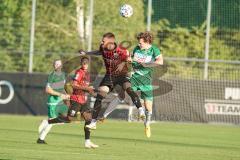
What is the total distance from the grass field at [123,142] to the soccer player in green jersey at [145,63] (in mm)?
1036

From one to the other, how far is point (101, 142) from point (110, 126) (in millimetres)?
8470

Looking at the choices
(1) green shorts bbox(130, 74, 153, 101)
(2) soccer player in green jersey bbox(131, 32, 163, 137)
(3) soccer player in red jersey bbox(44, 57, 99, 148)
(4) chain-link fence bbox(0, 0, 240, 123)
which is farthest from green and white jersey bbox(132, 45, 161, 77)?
(4) chain-link fence bbox(0, 0, 240, 123)

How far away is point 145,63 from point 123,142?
6.70ft

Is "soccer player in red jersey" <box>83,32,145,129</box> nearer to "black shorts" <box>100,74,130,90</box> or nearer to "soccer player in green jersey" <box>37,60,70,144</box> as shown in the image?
"black shorts" <box>100,74,130,90</box>

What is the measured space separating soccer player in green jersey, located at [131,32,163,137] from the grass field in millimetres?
1036

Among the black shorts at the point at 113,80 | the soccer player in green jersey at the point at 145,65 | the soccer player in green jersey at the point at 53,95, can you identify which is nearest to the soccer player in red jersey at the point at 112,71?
the black shorts at the point at 113,80

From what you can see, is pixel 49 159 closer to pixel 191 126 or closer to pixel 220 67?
pixel 191 126

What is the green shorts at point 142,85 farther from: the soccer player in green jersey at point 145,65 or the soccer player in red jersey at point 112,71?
Answer: the soccer player in red jersey at point 112,71

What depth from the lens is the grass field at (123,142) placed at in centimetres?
1745

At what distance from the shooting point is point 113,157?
16984 mm

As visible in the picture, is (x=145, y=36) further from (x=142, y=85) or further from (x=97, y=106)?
(x=97, y=106)

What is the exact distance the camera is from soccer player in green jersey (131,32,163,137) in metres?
21.3

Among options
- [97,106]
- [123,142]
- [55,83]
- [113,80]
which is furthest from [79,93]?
[55,83]

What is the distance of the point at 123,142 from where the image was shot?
21906mm
